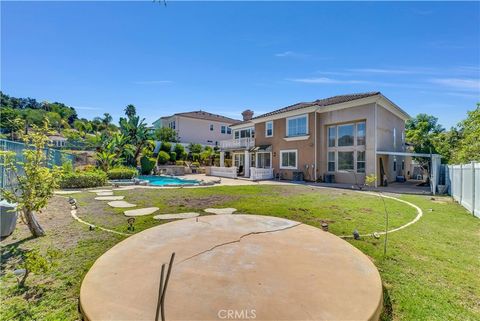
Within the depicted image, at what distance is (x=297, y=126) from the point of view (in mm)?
22812

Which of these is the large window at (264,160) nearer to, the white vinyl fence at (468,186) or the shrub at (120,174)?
the shrub at (120,174)

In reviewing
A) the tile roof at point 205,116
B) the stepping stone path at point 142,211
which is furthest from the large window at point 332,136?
the tile roof at point 205,116

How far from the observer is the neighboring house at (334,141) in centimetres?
1841

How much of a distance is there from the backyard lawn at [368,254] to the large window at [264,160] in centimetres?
1685

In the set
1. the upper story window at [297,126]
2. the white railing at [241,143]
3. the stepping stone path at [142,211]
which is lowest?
the stepping stone path at [142,211]

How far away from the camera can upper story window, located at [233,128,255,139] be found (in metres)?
29.0

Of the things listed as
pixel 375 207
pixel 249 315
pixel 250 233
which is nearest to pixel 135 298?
pixel 249 315

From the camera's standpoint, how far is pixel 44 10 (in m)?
7.63

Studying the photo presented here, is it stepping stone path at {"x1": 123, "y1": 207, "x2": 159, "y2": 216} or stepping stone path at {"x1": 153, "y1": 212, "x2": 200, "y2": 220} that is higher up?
stepping stone path at {"x1": 153, "y1": 212, "x2": 200, "y2": 220}

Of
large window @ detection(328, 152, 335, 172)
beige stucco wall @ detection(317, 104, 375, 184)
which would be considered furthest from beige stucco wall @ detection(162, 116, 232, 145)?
large window @ detection(328, 152, 335, 172)

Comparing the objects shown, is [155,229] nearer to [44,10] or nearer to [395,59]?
[44,10]

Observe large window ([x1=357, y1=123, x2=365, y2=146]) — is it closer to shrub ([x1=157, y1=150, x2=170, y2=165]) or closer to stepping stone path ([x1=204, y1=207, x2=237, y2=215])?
stepping stone path ([x1=204, y1=207, x2=237, y2=215])

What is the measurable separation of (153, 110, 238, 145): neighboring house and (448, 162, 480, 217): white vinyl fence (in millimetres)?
31675

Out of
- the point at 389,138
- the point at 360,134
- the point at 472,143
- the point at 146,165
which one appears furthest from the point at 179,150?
the point at 472,143
